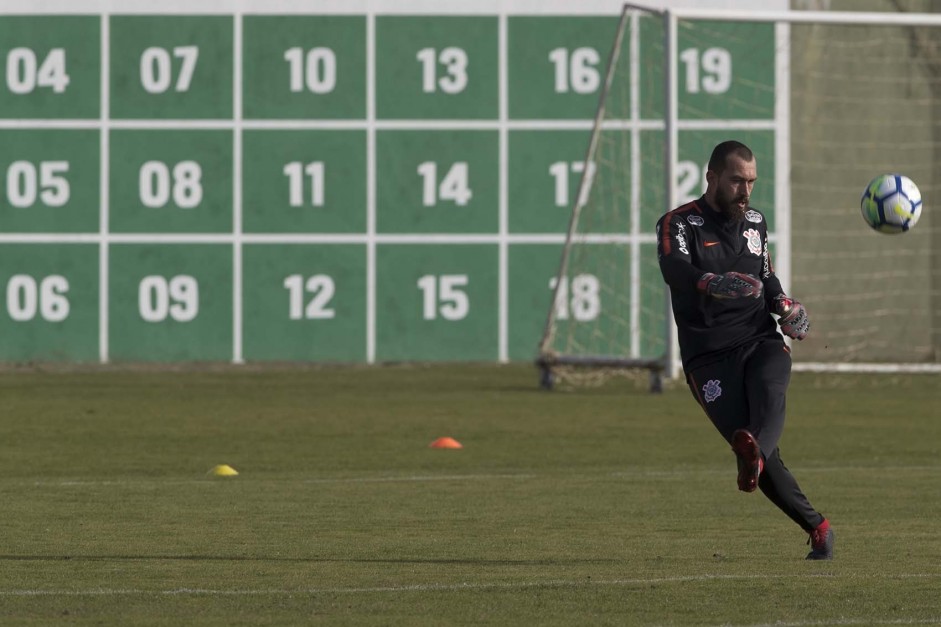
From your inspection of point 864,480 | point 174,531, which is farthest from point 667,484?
point 174,531

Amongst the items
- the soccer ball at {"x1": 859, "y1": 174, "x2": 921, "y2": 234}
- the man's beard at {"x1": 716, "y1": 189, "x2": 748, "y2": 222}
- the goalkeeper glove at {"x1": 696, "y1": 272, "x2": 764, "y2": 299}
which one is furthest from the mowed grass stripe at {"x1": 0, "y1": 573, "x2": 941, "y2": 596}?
the soccer ball at {"x1": 859, "y1": 174, "x2": 921, "y2": 234}

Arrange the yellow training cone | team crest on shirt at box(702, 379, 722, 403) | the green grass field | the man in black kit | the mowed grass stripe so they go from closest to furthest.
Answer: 1. the green grass field
2. the mowed grass stripe
3. the man in black kit
4. team crest on shirt at box(702, 379, 722, 403)
5. the yellow training cone

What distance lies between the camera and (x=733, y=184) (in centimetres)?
950

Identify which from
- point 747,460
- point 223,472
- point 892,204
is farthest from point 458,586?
point 223,472

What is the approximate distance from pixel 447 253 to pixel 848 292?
6192mm

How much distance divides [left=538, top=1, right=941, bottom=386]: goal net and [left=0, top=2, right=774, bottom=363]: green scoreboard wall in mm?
625

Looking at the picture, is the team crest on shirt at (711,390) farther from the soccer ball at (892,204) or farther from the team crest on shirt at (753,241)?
the soccer ball at (892,204)

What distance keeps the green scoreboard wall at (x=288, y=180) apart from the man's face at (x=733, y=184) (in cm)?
1972

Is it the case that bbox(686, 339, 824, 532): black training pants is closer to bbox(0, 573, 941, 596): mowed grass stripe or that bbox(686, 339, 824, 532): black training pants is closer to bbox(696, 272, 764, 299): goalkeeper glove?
bbox(696, 272, 764, 299): goalkeeper glove

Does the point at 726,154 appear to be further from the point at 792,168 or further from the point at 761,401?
the point at 792,168

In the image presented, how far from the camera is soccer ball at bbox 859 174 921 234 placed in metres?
11.1

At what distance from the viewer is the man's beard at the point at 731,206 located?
9547mm

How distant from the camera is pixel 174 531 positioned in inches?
423

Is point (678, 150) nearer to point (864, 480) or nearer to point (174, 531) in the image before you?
point (864, 480)
